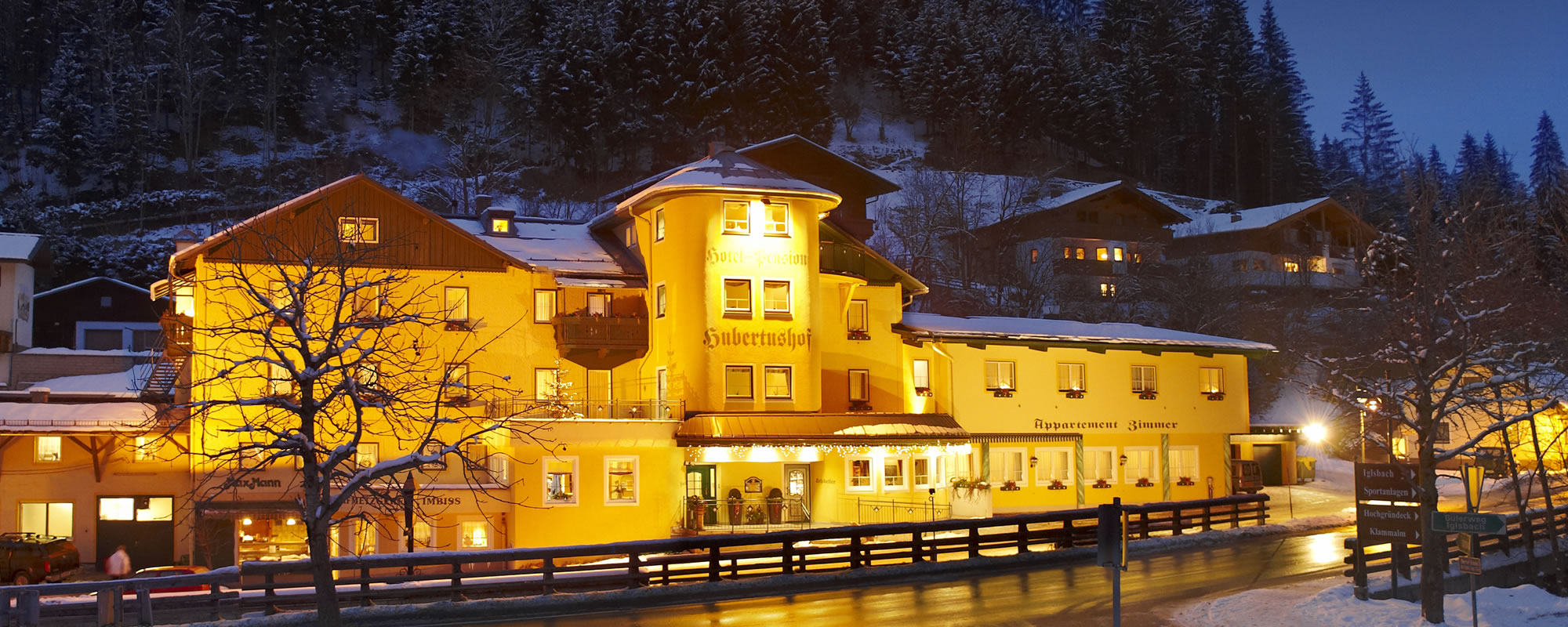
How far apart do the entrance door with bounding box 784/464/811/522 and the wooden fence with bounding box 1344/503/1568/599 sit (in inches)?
725

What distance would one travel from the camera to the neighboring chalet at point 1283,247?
277 ft

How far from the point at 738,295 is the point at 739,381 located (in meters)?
3.01

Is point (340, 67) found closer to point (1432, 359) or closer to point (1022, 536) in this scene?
point (1022, 536)

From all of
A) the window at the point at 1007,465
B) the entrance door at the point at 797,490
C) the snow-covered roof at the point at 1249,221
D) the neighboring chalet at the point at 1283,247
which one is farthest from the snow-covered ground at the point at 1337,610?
the snow-covered roof at the point at 1249,221

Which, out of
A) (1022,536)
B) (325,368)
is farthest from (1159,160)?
(325,368)

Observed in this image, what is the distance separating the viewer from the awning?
40.7m

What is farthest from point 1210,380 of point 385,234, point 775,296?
point 385,234

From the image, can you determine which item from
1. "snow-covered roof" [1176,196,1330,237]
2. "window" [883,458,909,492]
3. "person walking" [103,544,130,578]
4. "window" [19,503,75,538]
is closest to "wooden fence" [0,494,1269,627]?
"person walking" [103,544,130,578]

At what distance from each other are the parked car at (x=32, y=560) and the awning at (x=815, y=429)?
19336mm

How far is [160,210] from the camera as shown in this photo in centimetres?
8894

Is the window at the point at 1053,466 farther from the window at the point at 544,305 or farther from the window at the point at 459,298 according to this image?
the window at the point at 459,298

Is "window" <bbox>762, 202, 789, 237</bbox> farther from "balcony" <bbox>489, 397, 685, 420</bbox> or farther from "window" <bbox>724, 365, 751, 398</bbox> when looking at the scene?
"balcony" <bbox>489, 397, 685, 420</bbox>

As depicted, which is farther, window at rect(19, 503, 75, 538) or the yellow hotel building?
window at rect(19, 503, 75, 538)

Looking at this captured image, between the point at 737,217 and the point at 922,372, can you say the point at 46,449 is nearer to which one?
the point at 737,217
